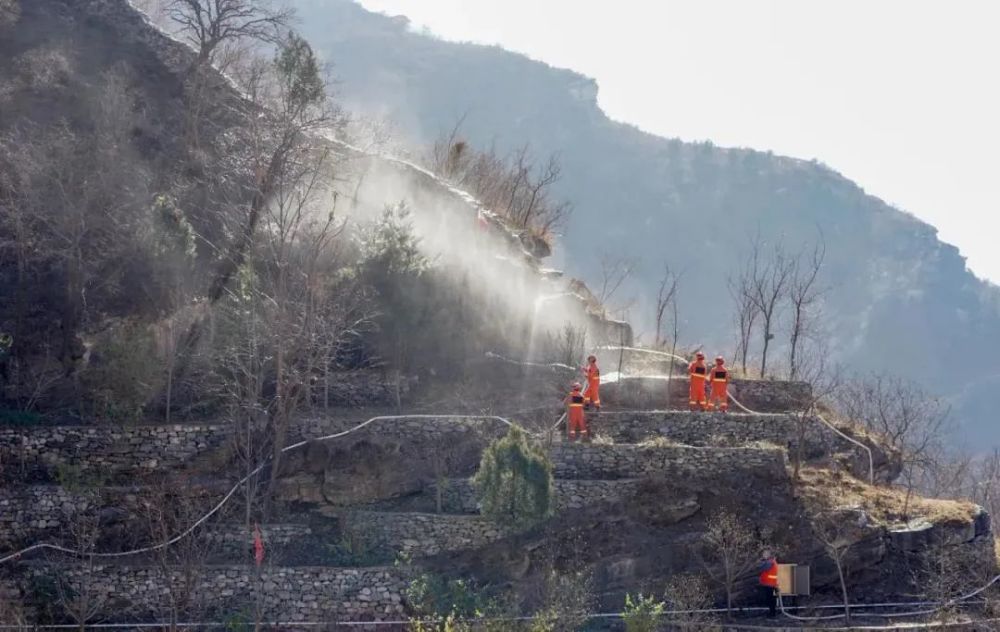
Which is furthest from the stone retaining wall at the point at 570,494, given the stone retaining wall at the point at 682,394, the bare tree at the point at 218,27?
the bare tree at the point at 218,27

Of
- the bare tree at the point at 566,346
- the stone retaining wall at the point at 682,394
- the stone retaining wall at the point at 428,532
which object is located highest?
the bare tree at the point at 566,346

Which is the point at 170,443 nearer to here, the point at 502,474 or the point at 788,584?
the point at 502,474

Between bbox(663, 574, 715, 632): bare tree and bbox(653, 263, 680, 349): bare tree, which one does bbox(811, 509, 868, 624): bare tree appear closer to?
bbox(663, 574, 715, 632): bare tree

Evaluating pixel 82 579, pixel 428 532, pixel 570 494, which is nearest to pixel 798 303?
pixel 570 494

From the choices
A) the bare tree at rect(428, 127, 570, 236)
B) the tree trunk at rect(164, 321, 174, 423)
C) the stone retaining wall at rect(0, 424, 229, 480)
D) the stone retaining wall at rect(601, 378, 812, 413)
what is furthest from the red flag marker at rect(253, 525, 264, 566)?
the bare tree at rect(428, 127, 570, 236)

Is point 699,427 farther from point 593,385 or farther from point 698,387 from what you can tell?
point 593,385

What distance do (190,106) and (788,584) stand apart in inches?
1001

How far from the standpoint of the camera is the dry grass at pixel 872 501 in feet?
97.4

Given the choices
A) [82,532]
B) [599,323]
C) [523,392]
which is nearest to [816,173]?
[599,323]

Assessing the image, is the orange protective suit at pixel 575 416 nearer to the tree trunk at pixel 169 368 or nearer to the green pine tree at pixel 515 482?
the green pine tree at pixel 515 482

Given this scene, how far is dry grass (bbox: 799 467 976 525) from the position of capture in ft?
97.4

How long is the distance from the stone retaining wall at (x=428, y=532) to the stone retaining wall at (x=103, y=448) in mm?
4702

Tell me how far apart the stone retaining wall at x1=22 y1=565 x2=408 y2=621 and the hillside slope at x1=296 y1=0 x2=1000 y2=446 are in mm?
78676

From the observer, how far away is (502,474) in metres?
28.1
